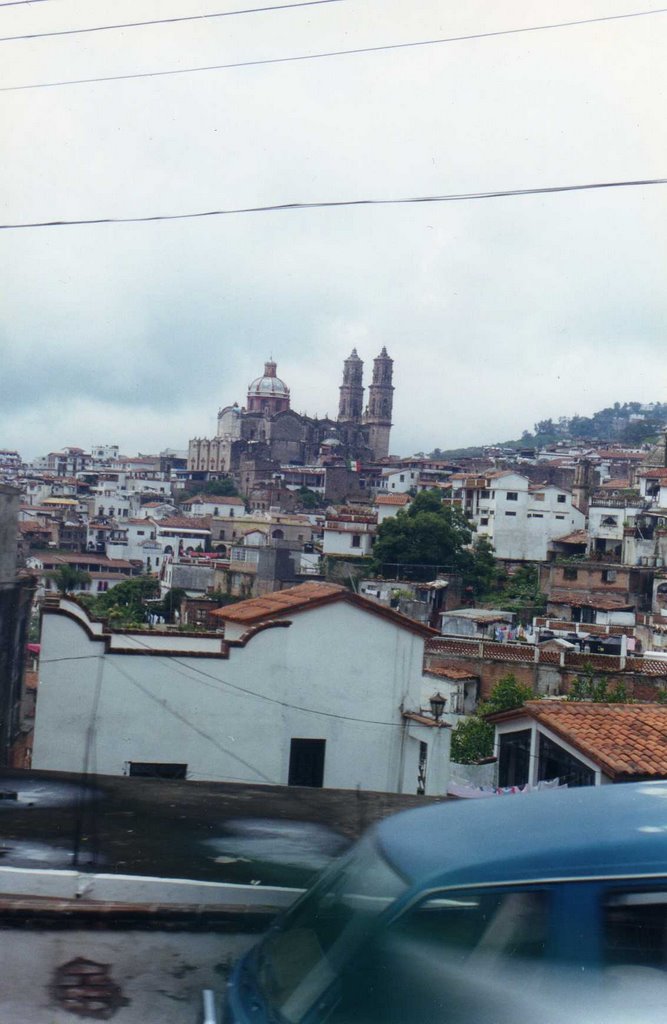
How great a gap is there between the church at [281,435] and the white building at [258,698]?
5619cm

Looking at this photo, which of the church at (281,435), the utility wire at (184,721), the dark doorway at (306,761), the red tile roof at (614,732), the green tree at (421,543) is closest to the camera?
the red tile roof at (614,732)

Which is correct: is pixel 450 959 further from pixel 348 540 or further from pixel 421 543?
pixel 348 540

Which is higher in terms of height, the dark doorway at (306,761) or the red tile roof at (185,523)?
the red tile roof at (185,523)

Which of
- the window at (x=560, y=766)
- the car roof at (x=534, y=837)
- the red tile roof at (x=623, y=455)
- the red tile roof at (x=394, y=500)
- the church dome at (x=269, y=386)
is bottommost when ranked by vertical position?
the window at (x=560, y=766)

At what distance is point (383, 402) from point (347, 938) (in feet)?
276

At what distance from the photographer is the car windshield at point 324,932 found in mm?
1799

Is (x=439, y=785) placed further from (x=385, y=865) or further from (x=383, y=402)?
(x=383, y=402)

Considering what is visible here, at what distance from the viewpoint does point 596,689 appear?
15.5 metres

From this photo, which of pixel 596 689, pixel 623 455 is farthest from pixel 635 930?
pixel 623 455

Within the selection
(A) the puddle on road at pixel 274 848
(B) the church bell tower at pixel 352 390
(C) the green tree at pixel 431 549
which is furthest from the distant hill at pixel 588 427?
(A) the puddle on road at pixel 274 848

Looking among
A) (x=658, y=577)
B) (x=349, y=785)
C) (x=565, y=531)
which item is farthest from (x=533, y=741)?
(x=565, y=531)

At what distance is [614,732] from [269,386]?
232 feet

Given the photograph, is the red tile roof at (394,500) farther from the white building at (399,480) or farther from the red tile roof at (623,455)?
the red tile roof at (623,455)

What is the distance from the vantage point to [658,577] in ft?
87.5
